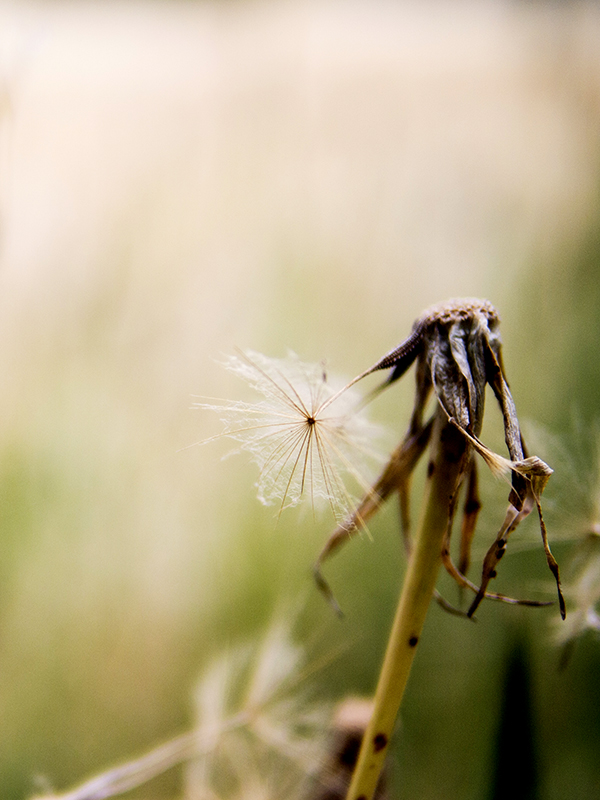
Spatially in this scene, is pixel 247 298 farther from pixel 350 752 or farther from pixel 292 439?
pixel 350 752

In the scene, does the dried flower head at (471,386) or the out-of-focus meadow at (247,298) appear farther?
the out-of-focus meadow at (247,298)

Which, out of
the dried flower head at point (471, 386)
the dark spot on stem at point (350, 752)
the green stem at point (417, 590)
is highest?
the dried flower head at point (471, 386)

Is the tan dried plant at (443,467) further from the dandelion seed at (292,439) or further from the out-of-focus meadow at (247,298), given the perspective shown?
the out-of-focus meadow at (247,298)

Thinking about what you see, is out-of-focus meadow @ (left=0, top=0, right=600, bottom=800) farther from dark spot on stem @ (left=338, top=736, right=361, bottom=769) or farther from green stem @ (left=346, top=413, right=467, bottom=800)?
green stem @ (left=346, top=413, right=467, bottom=800)

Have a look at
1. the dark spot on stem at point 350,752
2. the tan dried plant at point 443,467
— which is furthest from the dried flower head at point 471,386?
the dark spot on stem at point 350,752

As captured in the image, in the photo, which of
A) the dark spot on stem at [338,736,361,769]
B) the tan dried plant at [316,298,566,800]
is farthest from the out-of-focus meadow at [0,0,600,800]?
the tan dried plant at [316,298,566,800]

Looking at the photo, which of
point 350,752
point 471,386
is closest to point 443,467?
point 471,386

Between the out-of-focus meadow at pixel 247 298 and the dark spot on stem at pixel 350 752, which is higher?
the out-of-focus meadow at pixel 247 298
